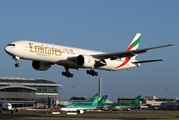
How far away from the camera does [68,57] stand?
200 ft

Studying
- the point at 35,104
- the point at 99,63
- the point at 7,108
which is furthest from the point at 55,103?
the point at 99,63

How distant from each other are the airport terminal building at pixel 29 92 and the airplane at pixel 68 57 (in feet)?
288

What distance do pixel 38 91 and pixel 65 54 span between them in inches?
4378

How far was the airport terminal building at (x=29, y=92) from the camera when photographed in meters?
156

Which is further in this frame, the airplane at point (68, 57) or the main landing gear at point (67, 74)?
the main landing gear at point (67, 74)

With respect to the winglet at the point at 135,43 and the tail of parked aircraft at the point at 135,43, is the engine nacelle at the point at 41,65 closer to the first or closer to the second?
the tail of parked aircraft at the point at 135,43

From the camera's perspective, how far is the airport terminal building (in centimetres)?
15645

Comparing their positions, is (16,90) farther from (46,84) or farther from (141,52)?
(141,52)

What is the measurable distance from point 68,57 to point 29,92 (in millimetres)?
104086

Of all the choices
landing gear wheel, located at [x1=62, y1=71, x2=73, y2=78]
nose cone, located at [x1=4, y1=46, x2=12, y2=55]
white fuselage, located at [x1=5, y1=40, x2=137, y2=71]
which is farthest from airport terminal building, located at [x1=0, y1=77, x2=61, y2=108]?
nose cone, located at [x1=4, y1=46, x2=12, y2=55]

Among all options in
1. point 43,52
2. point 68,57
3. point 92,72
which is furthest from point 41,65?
point 92,72

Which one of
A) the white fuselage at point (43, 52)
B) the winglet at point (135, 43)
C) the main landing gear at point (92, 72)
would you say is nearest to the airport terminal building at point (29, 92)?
the winglet at point (135, 43)

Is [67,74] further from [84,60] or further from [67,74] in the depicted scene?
[84,60]

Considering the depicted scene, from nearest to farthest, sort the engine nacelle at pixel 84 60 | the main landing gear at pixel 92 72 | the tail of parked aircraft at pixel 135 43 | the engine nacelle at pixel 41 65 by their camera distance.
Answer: the engine nacelle at pixel 84 60 < the engine nacelle at pixel 41 65 < the main landing gear at pixel 92 72 < the tail of parked aircraft at pixel 135 43
